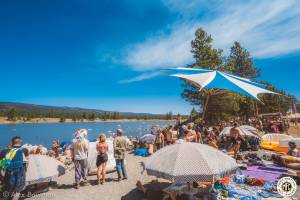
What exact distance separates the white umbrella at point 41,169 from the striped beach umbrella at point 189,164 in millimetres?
3358

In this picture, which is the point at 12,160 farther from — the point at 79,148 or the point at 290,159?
the point at 290,159

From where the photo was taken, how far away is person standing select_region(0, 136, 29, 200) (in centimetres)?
646

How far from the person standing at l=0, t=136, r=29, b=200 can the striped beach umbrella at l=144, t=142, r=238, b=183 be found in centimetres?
332

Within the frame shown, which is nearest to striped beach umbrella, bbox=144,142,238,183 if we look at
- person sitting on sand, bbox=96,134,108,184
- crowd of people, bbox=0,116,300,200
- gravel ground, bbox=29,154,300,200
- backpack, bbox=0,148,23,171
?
crowd of people, bbox=0,116,300,200

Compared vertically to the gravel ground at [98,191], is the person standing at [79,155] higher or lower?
higher

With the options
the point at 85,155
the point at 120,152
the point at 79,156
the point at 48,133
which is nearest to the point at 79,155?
the point at 79,156


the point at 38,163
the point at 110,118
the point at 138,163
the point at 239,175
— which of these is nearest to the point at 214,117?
the point at 138,163

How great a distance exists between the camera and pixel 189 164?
5.61m

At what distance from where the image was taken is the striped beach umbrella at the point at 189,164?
5398mm

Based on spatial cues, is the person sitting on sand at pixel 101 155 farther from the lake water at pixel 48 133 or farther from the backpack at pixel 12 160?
the lake water at pixel 48 133

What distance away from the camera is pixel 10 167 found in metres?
6.44

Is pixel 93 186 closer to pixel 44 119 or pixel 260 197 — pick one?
pixel 260 197

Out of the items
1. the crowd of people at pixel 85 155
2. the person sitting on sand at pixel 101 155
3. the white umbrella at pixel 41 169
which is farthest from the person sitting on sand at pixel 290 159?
the white umbrella at pixel 41 169

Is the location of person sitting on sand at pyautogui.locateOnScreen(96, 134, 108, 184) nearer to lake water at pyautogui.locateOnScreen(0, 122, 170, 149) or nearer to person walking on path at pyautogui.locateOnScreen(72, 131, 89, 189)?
person walking on path at pyautogui.locateOnScreen(72, 131, 89, 189)
